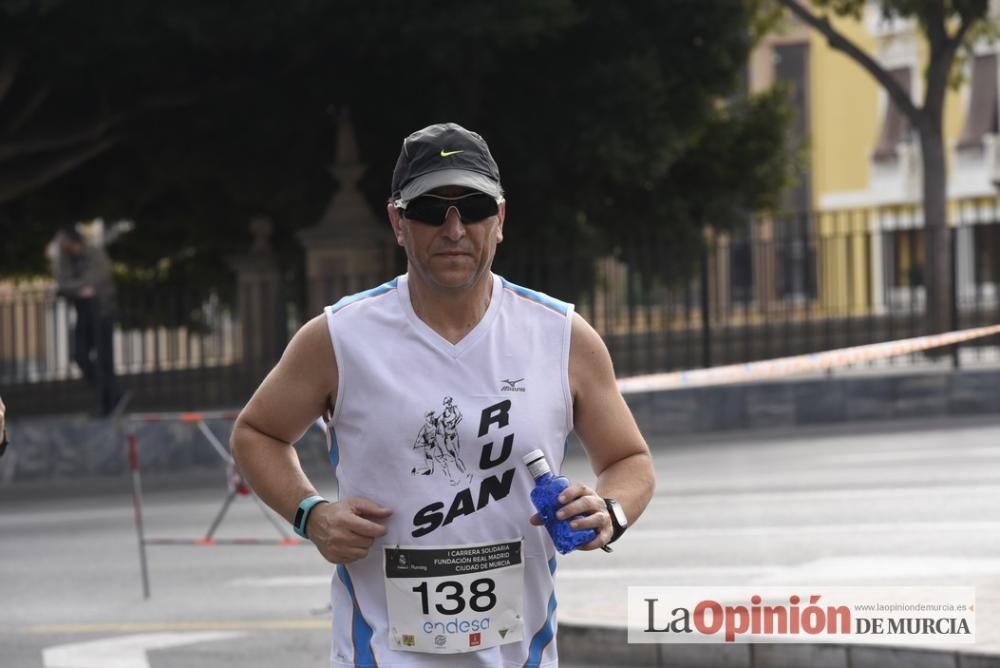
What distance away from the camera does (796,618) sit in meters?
7.10

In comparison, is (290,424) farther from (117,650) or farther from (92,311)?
(92,311)

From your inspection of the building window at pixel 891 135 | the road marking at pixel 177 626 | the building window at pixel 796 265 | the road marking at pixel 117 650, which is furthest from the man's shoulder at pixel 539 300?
the building window at pixel 891 135

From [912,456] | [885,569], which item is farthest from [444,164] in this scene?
[912,456]

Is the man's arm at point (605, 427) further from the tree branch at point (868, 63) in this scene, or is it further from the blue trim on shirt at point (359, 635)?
the tree branch at point (868, 63)

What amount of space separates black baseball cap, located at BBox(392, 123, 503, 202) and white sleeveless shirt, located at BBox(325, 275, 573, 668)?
25 cm

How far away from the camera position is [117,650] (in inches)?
334

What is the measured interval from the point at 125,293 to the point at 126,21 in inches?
106

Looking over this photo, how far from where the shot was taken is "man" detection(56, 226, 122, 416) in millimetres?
18250

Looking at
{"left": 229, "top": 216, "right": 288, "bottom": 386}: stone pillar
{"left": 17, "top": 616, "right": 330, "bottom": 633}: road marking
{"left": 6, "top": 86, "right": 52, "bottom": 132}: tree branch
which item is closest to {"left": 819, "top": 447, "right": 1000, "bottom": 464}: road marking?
{"left": 229, "top": 216, "right": 288, "bottom": 386}: stone pillar

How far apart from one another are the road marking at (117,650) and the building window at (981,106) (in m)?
44.0

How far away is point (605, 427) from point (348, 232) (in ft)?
56.6

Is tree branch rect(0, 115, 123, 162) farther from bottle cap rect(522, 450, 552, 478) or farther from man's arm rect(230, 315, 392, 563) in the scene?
bottle cap rect(522, 450, 552, 478)

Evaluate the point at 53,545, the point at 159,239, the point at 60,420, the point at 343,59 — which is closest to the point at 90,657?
the point at 53,545

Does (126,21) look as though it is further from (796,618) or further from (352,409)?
(352,409)
